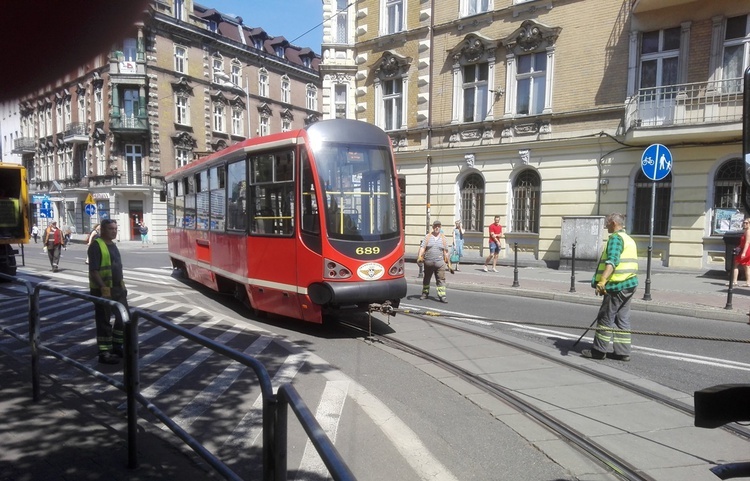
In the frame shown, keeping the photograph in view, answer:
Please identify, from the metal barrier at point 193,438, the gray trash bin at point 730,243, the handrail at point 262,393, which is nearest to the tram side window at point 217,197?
the metal barrier at point 193,438

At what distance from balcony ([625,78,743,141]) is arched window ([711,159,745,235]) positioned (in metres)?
0.99

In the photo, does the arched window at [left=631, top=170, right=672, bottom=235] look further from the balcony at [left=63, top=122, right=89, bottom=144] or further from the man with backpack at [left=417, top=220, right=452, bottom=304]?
the balcony at [left=63, top=122, right=89, bottom=144]

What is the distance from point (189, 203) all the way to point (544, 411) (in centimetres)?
1014

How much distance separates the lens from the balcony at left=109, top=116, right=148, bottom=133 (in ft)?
114

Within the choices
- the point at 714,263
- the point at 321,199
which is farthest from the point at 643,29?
the point at 321,199

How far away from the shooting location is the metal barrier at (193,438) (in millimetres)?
1911

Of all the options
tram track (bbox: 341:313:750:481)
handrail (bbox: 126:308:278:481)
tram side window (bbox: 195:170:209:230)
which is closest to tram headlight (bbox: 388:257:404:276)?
tram track (bbox: 341:313:750:481)

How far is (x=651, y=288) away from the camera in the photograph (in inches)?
499

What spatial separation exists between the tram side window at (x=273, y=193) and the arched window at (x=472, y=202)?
43.2 feet

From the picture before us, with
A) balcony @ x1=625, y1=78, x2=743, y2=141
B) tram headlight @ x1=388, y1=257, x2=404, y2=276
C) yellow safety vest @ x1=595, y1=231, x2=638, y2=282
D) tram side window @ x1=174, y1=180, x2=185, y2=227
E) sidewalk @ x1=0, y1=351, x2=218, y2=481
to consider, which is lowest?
sidewalk @ x1=0, y1=351, x2=218, y2=481

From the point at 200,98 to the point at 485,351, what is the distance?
3802 centimetres

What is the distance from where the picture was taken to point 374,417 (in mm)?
4547

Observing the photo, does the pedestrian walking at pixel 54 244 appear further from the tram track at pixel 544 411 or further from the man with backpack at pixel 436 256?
the tram track at pixel 544 411

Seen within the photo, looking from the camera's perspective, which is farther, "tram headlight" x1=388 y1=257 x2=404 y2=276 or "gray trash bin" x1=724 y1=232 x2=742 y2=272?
"gray trash bin" x1=724 y1=232 x2=742 y2=272
